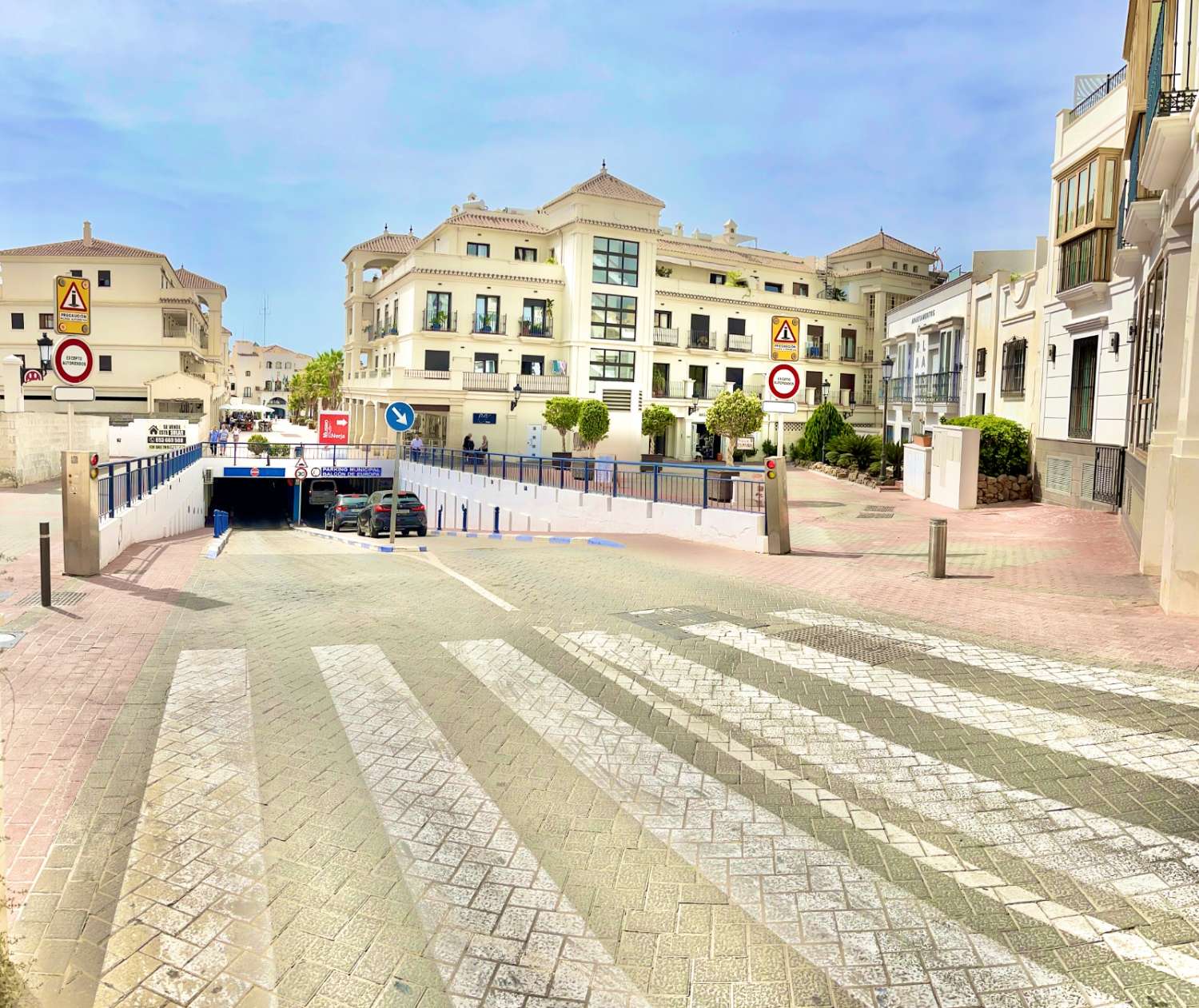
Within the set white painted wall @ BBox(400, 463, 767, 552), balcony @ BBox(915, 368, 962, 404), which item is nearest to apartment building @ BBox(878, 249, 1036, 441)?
balcony @ BBox(915, 368, 962, 404)

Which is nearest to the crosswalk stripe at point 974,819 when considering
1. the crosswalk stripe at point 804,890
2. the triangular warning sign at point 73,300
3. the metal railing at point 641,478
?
the crosswalk stripe at point 804,890

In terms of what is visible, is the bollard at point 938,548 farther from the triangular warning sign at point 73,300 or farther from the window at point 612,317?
the window at point 612,317

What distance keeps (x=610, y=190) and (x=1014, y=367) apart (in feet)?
85.8

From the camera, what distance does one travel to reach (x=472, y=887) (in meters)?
4.46

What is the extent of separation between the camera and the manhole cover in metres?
8.44

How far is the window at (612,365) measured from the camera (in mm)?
49656

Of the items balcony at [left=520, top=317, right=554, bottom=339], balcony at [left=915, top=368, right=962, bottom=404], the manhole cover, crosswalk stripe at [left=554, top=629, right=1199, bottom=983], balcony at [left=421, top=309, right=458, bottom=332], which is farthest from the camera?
balcony at [left=520, top=317, right=554, bottom=339]

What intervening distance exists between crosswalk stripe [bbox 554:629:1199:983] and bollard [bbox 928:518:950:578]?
659 cm

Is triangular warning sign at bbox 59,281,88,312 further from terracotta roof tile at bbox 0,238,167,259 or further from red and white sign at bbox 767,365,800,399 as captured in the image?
terracotta roof tile at bbox 0,238,167,259

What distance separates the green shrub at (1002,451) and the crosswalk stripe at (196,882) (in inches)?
916

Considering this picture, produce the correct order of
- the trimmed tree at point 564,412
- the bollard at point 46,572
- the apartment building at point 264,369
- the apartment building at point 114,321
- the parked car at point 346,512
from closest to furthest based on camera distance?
the bollard at point 46,572 → the parked car at point 346,512 → the trimmed tree at point 564,412 → the apartment building at point 114,321 → the apartment building at point 264,369

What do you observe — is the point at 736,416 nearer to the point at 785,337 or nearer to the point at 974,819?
the point at 785,337

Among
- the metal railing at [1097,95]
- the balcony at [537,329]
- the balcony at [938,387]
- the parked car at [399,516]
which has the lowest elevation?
the parked car at [399,516]

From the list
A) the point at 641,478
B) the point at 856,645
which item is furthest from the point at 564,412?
the point at 856,645
